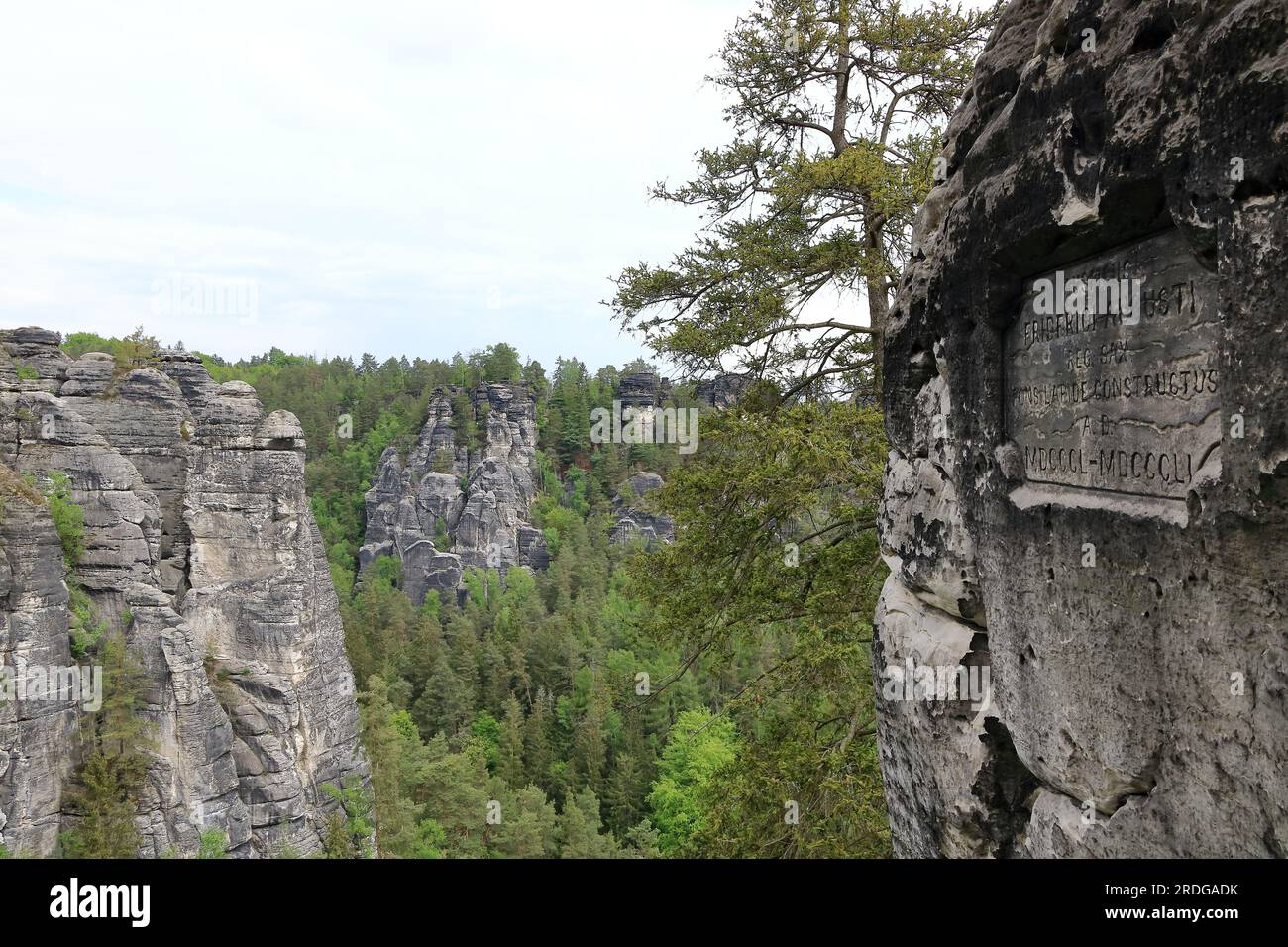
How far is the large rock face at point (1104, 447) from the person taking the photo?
247 cm

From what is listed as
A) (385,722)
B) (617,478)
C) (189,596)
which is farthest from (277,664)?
(617,478)

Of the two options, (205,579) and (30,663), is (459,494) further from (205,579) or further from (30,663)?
(30,663)

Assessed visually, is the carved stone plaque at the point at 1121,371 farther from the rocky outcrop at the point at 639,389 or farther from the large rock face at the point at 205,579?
the rocky outcrop at the point at 639,389

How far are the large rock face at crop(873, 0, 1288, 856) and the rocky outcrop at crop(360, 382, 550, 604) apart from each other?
5839cm

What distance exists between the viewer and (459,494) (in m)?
66.1

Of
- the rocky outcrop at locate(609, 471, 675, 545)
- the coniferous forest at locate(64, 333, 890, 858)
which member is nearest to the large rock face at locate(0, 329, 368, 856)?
the coniferous forest at locate(64, 333, 890, 858)

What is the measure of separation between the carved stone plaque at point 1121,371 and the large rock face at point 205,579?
58.2 ft

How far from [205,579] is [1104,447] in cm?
2022

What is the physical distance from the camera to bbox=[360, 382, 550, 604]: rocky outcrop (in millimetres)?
62125

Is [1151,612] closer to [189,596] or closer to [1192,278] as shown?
[1192,278]
